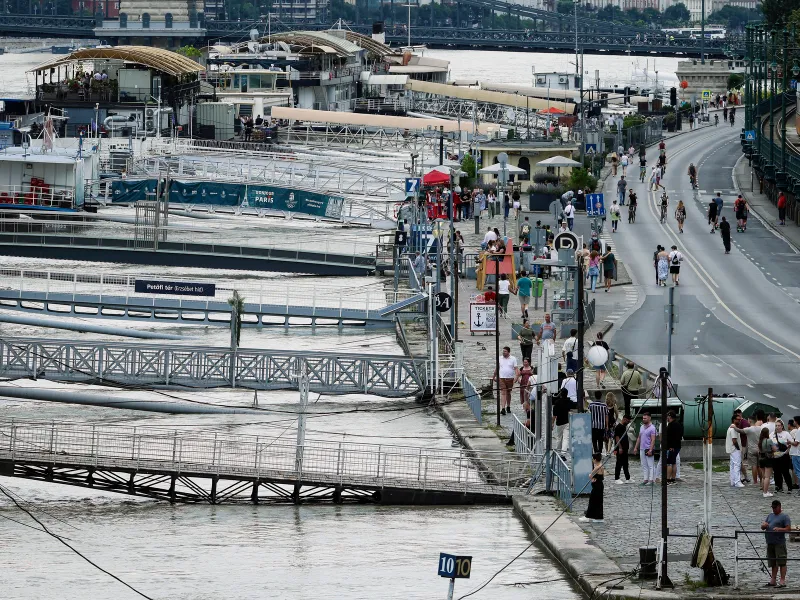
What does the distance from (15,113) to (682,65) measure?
85705mm

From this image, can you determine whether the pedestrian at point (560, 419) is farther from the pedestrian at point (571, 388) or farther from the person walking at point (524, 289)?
the person walking at point (524, 289)

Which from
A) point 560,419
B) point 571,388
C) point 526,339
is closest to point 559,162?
point 526,339

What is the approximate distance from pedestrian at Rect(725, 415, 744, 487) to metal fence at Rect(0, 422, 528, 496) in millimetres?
4311

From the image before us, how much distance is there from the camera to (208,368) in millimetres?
44656

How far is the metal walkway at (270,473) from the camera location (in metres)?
34.6

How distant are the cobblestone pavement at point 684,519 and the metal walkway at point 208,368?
37.3 ft

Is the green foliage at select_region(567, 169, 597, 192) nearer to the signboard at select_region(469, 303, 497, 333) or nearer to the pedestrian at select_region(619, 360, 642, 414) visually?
the signboard at select_region(469, 303, 497, 333)

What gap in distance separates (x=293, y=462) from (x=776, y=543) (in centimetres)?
1369

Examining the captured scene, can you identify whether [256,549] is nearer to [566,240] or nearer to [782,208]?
[566,240]

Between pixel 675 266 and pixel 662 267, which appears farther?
pixel 662 267

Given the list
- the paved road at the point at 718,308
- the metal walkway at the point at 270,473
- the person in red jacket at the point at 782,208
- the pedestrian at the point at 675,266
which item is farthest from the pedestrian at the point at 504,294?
the person in red jacket at the point at 782,208

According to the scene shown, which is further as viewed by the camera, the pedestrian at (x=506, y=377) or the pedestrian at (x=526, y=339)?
the pedestrian at (x=526, y=339)

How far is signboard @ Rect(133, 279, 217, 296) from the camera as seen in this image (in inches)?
2167

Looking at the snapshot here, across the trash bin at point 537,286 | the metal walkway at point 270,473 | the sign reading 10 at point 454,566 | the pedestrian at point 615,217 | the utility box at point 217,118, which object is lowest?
the metal walkway at point 270,473
